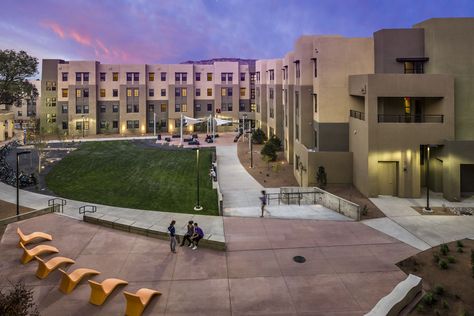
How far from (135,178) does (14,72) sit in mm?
24693

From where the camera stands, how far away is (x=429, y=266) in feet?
62.0

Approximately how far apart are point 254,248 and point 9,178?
3120cm

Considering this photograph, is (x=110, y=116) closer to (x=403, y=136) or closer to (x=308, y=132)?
(x=308, y=132)

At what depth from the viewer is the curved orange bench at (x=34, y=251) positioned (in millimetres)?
19547

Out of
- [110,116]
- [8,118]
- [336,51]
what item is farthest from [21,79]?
[336,51]

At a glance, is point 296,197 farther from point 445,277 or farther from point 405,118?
point 445,277

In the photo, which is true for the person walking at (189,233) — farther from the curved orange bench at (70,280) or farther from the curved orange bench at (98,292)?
the curved orange bench at (98,292)

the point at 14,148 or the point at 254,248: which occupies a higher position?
the point at 14,148

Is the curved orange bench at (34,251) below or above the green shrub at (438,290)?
above

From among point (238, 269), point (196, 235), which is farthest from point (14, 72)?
point (238, 269)

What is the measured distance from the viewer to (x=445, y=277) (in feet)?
57.7

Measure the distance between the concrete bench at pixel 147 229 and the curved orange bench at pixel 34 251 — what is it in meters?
3.91

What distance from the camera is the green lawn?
3316 cm

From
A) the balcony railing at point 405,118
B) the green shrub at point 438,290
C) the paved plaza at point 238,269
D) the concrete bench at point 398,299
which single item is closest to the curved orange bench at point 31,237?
the paved plaza at point 238,269
